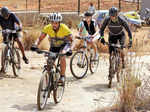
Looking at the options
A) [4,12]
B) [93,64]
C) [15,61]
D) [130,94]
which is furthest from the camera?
[93,64]

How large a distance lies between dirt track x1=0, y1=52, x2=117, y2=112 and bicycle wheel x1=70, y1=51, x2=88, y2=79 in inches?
6.6

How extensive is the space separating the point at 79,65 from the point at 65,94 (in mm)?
1669

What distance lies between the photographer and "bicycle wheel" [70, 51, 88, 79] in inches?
429

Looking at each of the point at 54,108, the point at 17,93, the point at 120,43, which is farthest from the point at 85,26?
the point at 54,108

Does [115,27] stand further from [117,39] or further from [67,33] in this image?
[67,33]

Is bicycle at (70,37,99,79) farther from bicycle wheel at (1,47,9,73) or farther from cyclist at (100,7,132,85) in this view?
bicycle wheel at (1,47,9,73)

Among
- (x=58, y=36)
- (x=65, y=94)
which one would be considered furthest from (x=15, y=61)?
(x=58, y=36)

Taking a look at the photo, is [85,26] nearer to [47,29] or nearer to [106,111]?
[47,29]

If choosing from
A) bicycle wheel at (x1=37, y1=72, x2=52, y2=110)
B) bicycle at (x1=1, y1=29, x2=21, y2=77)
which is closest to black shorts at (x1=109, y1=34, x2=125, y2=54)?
bicycle at (x1=1, y1=29, x2=21, y2=77)

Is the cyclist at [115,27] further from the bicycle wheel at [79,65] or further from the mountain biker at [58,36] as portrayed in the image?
the mountain biker at [58,36]

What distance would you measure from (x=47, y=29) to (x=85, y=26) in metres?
3.30

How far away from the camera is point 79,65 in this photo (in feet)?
35.8

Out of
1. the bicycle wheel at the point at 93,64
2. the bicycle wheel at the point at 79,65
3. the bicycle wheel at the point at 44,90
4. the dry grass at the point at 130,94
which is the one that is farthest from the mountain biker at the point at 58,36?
the bicycle wheel at the point at 93,64

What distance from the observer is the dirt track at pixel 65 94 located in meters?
8.16
